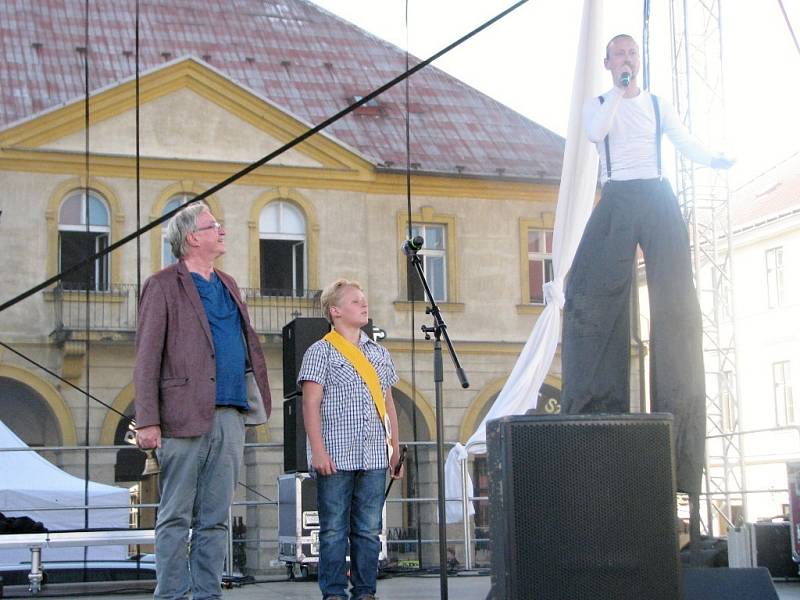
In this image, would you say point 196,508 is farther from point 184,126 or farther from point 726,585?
point 184,126

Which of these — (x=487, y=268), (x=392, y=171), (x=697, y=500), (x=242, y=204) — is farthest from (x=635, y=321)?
(x=697, y=500)

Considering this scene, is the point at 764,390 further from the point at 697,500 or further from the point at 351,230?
the point at 697,500

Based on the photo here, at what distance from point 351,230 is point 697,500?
4506 millimetres

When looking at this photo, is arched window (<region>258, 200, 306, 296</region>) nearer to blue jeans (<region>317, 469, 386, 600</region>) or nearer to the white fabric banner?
the white fabric banner

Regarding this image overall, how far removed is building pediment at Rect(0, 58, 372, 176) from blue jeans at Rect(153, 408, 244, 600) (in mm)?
4141

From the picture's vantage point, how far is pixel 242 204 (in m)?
8.06

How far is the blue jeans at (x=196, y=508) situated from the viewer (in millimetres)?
3728

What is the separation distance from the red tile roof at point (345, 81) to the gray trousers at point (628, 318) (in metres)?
4.07

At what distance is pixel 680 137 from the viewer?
4.41 m

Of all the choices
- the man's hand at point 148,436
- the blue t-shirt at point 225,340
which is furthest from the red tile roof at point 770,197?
the man's hand at point 148,436

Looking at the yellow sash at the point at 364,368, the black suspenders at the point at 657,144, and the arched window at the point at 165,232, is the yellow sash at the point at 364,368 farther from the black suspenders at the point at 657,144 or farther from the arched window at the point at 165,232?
the arched window at the point at 165,232

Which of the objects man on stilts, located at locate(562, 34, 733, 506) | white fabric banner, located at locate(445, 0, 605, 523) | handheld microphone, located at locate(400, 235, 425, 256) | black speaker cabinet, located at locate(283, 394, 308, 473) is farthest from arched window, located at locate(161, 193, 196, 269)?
man on stilts, located at locate(562, 34, 733, 506)

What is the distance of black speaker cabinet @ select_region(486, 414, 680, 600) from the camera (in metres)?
3.31

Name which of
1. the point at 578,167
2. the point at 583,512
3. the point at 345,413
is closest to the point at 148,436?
the point at 345,413
